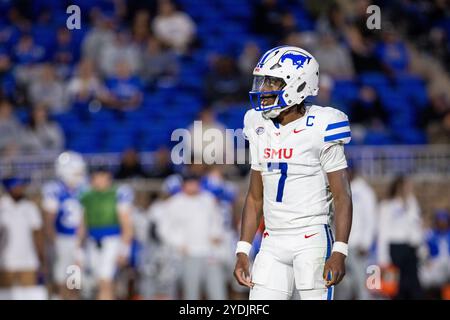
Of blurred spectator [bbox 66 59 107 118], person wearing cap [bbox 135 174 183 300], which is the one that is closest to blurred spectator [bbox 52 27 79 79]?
blurred spectator [bbox 66 59 107 118]

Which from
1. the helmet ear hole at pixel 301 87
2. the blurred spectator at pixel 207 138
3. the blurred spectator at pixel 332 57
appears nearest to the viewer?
the helmet ear hole at pixel 301 87

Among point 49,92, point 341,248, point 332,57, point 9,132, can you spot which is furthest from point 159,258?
point 341,248

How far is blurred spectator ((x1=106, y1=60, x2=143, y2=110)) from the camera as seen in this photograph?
1508cm

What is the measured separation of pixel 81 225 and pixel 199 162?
172 cm

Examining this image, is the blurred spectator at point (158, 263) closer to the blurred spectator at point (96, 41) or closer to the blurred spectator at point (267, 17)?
the blurred spectator at point (96, 41)

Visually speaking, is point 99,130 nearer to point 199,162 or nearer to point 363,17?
point 199,162

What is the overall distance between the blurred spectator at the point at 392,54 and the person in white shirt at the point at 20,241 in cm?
652

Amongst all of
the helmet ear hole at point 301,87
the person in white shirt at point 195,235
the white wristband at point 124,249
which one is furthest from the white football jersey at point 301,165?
the person in white shirt at point 195,235

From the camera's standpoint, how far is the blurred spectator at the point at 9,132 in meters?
14.0

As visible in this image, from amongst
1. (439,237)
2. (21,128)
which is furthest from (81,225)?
(439,237)

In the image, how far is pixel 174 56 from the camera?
627 inches

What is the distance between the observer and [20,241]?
1212 cm

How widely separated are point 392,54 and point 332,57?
4.39 ft

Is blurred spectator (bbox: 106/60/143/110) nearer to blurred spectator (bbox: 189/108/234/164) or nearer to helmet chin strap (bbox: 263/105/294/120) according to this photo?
blurred spectator (bbox: 189/108/234/164)
